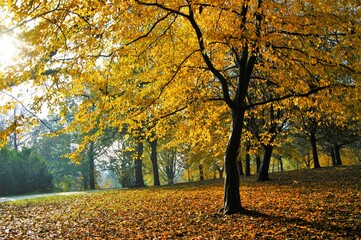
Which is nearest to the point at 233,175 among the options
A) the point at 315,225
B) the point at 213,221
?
the point at 213,221

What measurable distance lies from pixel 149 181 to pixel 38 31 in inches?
1945

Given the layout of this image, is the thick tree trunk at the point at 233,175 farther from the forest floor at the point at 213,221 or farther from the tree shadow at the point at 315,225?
the tree shadow at the point at 315,225

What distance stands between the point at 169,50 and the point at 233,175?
495cm

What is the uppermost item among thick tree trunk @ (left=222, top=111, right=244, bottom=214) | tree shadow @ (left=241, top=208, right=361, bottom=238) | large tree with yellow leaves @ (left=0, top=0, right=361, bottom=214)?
large tree with yellow leaves @ (left=0, top=0, right=361, bottom=214)

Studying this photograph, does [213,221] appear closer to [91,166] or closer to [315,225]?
[315,225]

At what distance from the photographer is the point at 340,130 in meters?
26.9

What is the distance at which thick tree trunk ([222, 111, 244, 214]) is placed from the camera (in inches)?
384

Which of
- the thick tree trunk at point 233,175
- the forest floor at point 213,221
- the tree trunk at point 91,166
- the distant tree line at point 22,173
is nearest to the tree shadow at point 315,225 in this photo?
the forest floor at point 213,221

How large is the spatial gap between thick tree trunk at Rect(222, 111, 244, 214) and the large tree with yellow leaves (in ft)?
0.11

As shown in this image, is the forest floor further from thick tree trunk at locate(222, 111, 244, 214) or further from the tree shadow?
thick tree trunk at locate(222, 111, 244, 214)

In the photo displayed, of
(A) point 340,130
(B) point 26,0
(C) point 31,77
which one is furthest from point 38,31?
(A) point 340,130

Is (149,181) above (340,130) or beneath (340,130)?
beneath

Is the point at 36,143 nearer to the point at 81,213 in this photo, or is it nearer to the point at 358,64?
the point at 81,213

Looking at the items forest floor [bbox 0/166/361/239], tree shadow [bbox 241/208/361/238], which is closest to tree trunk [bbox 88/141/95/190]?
forest floor [bbox 0/166/361/239]
